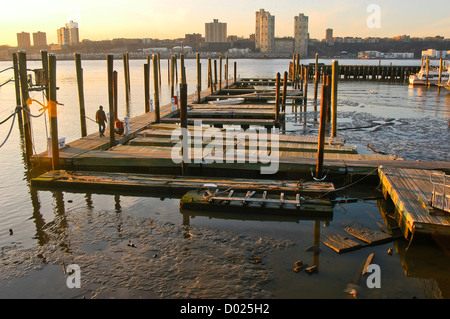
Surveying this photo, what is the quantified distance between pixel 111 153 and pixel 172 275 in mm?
8618

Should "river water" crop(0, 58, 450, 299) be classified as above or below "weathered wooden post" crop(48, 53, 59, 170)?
below

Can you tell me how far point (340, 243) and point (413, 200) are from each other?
247 centimetres

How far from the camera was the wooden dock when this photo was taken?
10031 mm

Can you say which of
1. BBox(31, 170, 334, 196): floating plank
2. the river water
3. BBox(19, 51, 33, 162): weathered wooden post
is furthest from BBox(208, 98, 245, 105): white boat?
the river water

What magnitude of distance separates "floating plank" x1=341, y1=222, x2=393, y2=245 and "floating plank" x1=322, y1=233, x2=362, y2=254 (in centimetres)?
39

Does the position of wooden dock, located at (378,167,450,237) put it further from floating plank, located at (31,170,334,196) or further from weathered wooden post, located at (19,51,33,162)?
weathered wooden post, located at (19,51,33,162)

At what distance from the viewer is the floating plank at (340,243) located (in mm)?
10336

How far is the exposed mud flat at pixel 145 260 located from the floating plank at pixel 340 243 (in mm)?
1038

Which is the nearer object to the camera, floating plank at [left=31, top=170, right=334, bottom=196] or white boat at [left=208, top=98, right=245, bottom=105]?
floating plank at [left=31, top=170, right=334, bottom=196]

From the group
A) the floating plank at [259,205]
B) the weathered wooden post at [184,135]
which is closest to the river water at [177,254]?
the floating plank at [259,205]

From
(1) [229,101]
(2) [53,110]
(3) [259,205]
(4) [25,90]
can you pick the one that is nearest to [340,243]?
(3) [259,205]

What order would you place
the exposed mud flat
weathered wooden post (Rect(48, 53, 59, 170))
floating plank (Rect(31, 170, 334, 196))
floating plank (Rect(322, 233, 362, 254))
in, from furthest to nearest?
weathered wooden post (Rect(48, 53, 59, 170)) → floating plank (Rect(31, 170, 334, 196)) → floating plank (Rect(322, 233, 362, 254)) → the exposed mud flat
